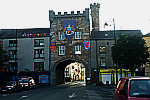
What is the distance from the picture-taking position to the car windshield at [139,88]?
25.6ft

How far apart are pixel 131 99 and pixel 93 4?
54580 millimetres

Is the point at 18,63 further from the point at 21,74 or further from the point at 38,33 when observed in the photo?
the point at 38,33

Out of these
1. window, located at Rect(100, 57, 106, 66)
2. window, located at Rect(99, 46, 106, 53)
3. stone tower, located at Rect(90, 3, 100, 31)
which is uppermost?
stone tower, located at Rect(90, 3, 100, 31)

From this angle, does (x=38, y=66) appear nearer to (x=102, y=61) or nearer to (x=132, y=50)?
(x=102, y=61)

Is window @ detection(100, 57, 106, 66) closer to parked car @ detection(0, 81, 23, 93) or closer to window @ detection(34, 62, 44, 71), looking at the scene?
window @ detection(34, 62, 44, 71)

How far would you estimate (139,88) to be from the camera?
8086mm

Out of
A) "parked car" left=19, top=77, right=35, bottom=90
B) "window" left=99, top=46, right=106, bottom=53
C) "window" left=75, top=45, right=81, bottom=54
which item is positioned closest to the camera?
"parked car" left=19, top=77, right=35, bottom=90

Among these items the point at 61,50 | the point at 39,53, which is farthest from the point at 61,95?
the point at 39,53

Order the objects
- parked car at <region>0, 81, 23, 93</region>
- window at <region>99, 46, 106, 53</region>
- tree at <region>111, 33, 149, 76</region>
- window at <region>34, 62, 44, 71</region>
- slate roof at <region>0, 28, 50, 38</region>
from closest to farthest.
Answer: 1. parked car at <region>0, 81, 23, 93</region>
2. tree at <region>111, 33, 149, 76</region>
3. window at <region>99, 46, 106, 53</region>
4. window at <region>34, 62, 44, 71</region>
5. slate roof at <region>0, 28, 50, 38</region>

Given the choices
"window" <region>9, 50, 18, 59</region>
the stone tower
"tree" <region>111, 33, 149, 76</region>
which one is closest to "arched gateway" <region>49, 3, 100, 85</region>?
the stone tower

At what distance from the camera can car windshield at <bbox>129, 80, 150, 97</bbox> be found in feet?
25.6

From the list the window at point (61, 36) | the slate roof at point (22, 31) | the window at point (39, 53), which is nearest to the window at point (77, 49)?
the window at point (61, 36)

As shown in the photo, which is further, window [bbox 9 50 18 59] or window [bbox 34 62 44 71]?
window [bbox 9 50 18 59]

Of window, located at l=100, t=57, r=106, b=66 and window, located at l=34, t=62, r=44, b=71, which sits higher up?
window, located at l=100, t=57, r=106, b=66
